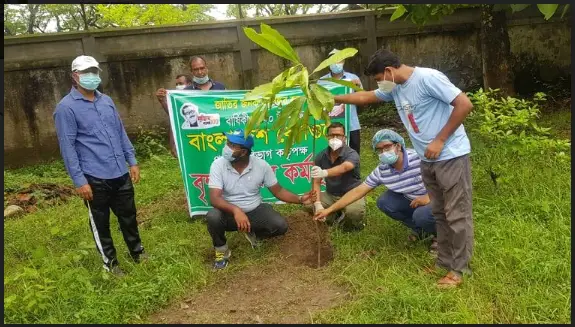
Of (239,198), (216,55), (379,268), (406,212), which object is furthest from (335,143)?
(216,55)

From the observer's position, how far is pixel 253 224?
3787mm

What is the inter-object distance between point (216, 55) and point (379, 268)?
19.2 feet

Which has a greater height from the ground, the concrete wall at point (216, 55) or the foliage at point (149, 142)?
the concrete wall at point (216, 55)

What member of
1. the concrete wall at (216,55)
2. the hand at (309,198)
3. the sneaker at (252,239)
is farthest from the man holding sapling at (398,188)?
the concrete wall at (216,55)

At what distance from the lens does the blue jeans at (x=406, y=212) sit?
336 centimetres

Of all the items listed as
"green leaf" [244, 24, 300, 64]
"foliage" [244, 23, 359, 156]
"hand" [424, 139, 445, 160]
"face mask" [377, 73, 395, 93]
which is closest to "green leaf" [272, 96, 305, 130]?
"foliage" [244, 23, 359, 156]

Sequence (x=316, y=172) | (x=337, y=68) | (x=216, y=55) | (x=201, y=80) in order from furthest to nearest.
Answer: (x=216, y=55) → (x=337, y=68) → (x=201, y=80) → (x=316, y=172)

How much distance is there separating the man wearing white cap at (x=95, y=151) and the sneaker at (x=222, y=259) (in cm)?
69

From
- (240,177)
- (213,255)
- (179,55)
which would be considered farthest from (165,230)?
(179,55)

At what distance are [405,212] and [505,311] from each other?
1119mm

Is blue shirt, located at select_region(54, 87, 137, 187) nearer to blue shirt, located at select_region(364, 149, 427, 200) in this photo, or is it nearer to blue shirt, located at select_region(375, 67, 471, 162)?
blue shirt, located at select_region(364, 149, 427, 200)

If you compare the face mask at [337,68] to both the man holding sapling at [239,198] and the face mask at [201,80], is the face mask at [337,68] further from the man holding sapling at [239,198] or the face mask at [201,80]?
the man holding sapling at [239,198]

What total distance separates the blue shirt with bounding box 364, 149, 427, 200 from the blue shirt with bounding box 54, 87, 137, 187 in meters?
1.82

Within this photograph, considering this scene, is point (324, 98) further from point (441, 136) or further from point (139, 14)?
point (139, 14)
